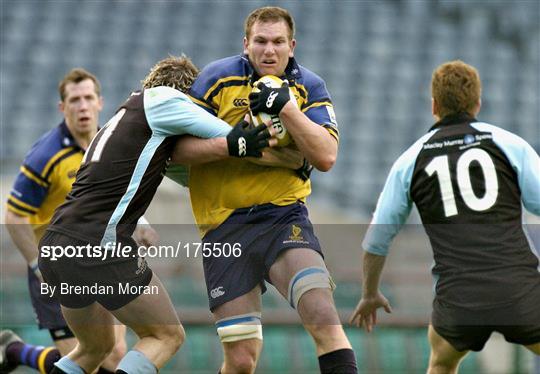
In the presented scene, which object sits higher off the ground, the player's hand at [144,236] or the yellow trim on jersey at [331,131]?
the yellow trim on jersey at [331,131]

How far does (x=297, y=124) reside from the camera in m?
5.45

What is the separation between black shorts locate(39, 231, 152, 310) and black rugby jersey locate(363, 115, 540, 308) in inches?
63.1

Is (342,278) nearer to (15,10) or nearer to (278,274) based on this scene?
(278,274)

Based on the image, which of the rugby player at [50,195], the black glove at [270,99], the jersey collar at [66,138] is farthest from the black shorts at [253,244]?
the jersey collar at [66,138]

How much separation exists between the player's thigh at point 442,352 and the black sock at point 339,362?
642mm

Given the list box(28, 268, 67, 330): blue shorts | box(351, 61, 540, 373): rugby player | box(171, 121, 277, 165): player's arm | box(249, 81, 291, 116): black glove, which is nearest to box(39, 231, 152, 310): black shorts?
box(171, 121, 277, 165): player's arm

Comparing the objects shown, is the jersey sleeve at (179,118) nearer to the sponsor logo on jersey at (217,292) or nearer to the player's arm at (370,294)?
the sponsor logo on jersey at (217,292)

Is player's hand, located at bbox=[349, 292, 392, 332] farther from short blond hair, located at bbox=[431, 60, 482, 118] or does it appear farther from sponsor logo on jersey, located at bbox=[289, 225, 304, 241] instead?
short blond hair, located at bbox=[431, 60, 482, 118]

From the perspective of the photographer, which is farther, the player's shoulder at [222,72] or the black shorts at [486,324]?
the player's shoulder at [222,72]

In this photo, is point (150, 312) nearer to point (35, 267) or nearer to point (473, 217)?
point (473, 217)

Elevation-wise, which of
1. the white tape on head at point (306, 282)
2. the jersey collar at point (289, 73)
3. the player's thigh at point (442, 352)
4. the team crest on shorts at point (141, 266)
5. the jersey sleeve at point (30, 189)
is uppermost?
the jersey collar at point (289, 73)

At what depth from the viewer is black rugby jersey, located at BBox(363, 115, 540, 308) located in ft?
18.2

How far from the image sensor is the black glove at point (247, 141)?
17.9 feet

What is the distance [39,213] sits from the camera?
7.76 metres
